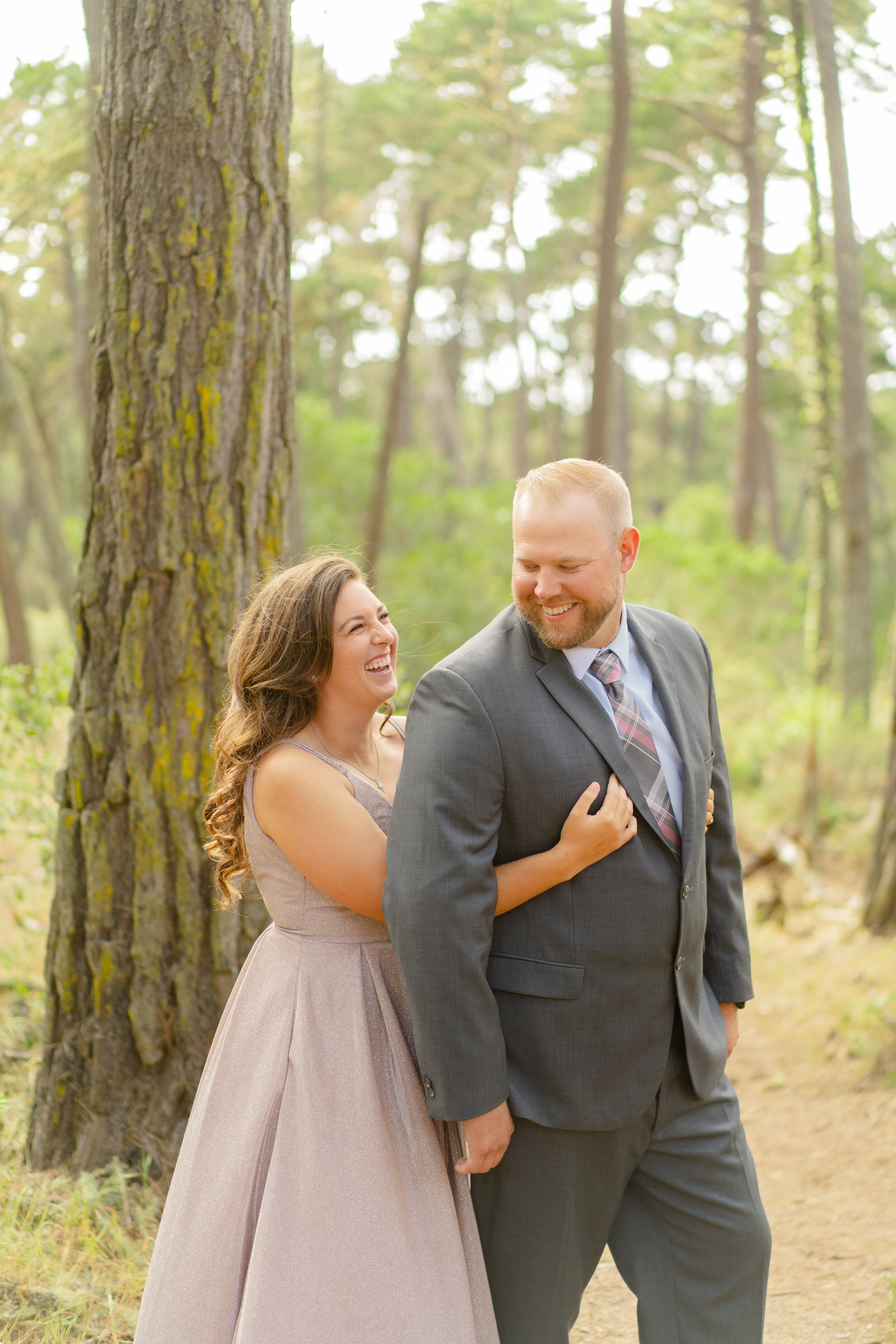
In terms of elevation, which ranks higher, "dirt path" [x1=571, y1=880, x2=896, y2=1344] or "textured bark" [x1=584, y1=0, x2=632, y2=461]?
"textured bark" [x1=584, y1=0, x2=632, y2=461]

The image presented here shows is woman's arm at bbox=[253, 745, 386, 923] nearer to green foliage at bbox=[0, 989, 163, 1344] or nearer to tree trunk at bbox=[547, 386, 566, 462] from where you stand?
green foliage at bbox=[0, 989, 163, 1344]

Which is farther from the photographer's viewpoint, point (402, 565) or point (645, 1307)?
point (402, 565)

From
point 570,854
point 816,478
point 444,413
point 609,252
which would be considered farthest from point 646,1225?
point 444,413

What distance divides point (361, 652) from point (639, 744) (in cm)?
61

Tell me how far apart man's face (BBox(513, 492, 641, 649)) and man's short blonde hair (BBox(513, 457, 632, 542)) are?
1cm

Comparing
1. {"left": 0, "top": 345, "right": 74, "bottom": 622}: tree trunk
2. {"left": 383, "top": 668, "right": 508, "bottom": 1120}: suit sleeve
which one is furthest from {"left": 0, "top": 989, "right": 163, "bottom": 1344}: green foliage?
{"left": 0, "top": 345, "right": 74, "bottom": 622}: tree trunk

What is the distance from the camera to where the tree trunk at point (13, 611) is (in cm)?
1417

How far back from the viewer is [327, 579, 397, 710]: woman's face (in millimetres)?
2330

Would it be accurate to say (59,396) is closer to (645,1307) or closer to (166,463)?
(166,463)

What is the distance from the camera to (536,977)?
2.21 metres

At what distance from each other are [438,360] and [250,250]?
80.9 feet

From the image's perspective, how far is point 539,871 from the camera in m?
2.13

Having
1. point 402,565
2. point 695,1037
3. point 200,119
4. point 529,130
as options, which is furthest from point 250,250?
point 529,130

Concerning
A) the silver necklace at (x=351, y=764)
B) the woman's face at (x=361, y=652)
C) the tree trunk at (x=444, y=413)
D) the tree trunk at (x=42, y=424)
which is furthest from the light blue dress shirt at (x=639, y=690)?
the tree trunk at (x=444, y=413)
